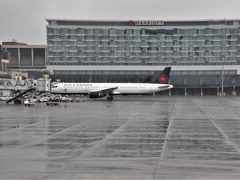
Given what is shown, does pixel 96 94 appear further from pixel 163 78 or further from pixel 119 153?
pixel 119 153

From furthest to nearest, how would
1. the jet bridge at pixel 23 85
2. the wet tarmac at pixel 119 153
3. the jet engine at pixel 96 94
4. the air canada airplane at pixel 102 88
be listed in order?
the jet engine at pixel 96 94
the air canada airplane at pixel 102 88
the jet bridge at pixel 23 85
the wet tarmac at pixel 119 153

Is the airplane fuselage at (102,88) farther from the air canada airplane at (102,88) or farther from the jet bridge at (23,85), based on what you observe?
the jet bridge at (23,85)

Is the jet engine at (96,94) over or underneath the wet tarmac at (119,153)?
underneath

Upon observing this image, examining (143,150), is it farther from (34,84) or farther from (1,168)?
(34,84)

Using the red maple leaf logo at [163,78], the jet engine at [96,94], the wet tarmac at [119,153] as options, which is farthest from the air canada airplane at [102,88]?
the wet tarmac at [119,153]

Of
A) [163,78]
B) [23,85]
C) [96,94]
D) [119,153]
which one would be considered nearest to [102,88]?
[96,94]

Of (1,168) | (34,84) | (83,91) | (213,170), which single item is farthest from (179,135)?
(83,91)

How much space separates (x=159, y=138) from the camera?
28.7 metres

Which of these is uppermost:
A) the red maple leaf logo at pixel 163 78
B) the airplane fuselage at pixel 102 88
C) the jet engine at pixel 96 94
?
the red maple leaf logo at pixel 163 78

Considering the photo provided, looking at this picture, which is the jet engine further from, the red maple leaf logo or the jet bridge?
the jet bridge

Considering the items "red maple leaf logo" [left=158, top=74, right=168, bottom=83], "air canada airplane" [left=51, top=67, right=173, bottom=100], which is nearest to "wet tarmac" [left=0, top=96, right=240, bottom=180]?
"air canada airplane" [left=51, top=67, right=173, bottom=100]

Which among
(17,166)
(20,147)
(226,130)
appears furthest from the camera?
(226,130)

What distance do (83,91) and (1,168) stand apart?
91.0m

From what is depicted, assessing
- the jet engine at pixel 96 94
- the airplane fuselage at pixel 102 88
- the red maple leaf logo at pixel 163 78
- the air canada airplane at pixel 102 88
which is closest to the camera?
the airplane fuselage at pixel 102 88
